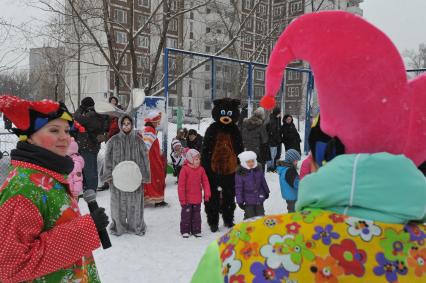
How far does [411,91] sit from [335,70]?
0.90ft

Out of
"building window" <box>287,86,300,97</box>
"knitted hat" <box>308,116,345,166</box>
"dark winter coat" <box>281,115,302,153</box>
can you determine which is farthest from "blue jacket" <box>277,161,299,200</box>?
→ "building window" <box>287,86,300,97</box>

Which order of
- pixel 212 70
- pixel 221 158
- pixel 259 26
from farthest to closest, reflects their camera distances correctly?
pixel 259 26
pixel 212 70
pixel 221 158

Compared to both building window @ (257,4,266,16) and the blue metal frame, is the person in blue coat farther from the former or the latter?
building window @ (257,4,266,16)

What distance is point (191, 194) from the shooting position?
242 inches

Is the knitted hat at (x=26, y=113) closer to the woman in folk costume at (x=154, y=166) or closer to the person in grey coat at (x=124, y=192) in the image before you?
the person in grey coat at (x=124, y=192)

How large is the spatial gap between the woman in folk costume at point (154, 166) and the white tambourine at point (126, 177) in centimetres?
160

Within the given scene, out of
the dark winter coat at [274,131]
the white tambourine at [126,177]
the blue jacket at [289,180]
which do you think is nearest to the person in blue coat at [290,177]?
the blue jacket at [289,180]

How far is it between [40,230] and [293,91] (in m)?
15.3

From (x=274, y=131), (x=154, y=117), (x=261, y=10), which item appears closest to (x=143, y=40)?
(x=261, y=10)

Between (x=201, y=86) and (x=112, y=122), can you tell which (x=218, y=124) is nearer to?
(x=112, y=122)

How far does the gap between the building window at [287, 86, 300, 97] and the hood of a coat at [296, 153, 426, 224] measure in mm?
15068

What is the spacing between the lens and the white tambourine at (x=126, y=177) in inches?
233

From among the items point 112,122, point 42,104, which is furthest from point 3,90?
point 42,104

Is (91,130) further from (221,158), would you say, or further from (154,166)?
(221,158)
